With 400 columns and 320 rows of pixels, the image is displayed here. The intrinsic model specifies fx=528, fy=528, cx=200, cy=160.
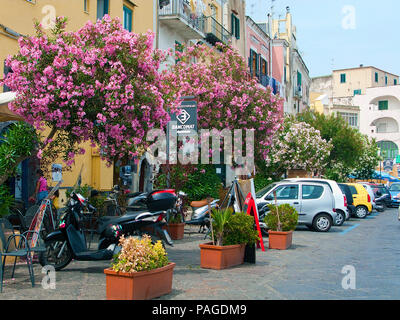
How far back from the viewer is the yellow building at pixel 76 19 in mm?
14523

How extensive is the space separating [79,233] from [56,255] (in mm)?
586

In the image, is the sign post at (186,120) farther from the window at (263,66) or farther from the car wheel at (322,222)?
the window at (263,66)

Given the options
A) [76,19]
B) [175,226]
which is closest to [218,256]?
[175,226]

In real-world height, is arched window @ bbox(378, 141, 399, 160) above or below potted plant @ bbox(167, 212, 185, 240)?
above

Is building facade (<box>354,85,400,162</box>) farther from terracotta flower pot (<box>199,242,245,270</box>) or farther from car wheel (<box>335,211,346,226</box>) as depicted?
terracotta flower pot (<box>199,242,245,270</box>)

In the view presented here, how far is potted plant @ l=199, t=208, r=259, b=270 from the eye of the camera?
9.34 m

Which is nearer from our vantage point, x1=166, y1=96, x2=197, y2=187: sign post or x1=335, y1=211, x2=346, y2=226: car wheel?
x1=166, y1=96, x2=197, y2=187: sign post

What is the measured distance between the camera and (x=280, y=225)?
13.1 meters

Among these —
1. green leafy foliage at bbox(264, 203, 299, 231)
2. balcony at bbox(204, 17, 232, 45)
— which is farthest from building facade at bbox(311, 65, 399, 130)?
green leafy foliage at bbox(264, 203, 299, 231)

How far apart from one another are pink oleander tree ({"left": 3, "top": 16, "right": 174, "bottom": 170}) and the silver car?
893cm

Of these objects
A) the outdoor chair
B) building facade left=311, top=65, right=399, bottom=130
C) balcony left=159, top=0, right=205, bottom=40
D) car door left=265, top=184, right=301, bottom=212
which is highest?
building facade left=311, top=65, right=399, bottom=130

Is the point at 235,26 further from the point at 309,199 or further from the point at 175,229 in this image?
the point at 175,229
